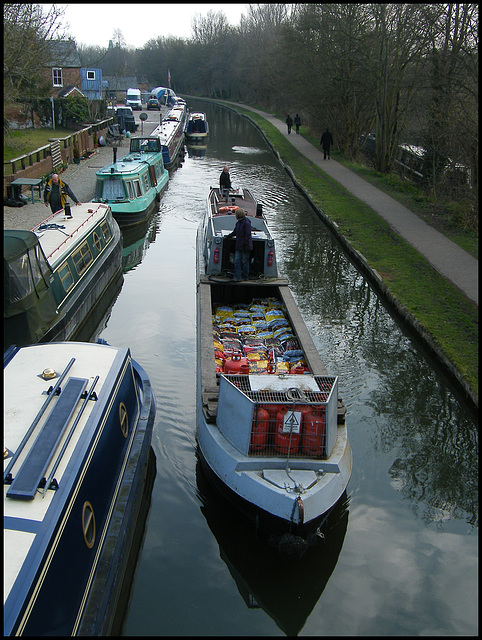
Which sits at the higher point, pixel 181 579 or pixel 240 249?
pixel 240 249

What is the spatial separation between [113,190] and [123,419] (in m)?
14.5

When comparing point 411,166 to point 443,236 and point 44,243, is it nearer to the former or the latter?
point 443,236

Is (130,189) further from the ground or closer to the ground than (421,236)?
further from the ground

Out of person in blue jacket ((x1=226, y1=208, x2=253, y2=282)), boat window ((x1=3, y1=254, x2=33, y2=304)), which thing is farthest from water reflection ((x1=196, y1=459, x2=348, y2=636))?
person in blue jacket ((x1=226, y1=208, x2=253, y2=282))

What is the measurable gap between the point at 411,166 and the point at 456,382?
77.2 feet

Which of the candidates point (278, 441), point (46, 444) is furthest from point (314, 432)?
point (46, 444)

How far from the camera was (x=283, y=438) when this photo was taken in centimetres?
673

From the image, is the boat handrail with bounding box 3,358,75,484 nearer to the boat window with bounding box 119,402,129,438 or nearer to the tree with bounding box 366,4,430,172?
the boat window with bounding box 119,402,129,438

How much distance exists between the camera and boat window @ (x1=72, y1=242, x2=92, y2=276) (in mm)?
12863

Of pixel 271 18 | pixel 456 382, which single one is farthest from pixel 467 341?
pixel 271 18

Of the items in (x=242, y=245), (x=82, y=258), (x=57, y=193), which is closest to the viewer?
(x=242, y=245)

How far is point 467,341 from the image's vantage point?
11344 mm

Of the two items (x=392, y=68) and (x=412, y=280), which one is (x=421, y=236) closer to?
(x=412, y=280)

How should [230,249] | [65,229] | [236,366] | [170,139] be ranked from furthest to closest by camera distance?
1. [170,139]
2. [65,229]
3. [230,249]
4. [236,366]
